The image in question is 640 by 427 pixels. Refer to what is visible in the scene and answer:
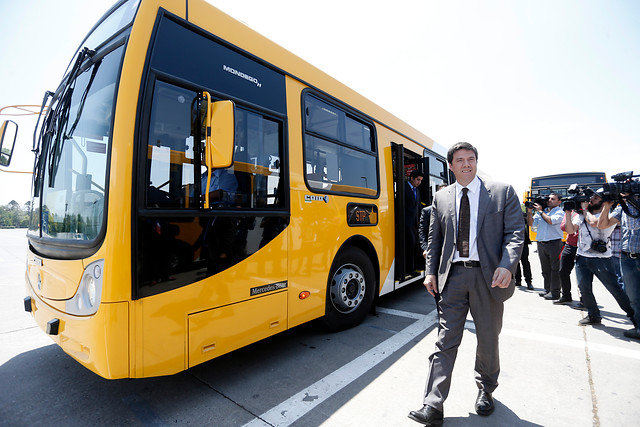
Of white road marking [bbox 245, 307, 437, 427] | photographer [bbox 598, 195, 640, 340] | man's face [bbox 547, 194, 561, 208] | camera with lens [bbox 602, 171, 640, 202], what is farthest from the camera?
man's face [bbox 547, 194, 561, 208]

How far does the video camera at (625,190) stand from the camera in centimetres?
355

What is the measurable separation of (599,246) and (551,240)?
1.65 m

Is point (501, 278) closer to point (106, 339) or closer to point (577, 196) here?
point (106, 339)

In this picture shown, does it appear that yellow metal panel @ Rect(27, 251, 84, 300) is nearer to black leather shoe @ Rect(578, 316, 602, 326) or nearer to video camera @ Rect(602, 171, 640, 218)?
video camera @ Rect(602, 171, 640, 218)

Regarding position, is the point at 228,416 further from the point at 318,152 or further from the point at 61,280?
the point at 318,152

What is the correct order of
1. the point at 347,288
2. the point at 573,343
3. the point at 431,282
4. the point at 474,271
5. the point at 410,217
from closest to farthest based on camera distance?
the point at 474,271, the point at 431,282, the point at 573,343, the point at 347,288, the point at 410,217

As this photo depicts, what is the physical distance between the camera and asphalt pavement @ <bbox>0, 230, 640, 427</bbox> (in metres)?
2.35

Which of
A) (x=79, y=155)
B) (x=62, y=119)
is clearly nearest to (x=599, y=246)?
(x=79, y=155)

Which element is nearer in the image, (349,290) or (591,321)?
(349,290)

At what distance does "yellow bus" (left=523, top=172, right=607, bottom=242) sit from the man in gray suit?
1113 centimetres

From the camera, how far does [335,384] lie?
2.79 m

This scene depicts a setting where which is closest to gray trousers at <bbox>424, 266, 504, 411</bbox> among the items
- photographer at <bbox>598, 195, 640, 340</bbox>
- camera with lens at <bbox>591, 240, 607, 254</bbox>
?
photographer at <bbox>598, 195, 640, 340</bbox>

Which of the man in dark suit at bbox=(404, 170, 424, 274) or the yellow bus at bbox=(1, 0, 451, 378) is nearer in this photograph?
the yellow bus at bbox=(1, 0, 451, 378)

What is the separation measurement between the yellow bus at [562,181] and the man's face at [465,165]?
36.5 feet
